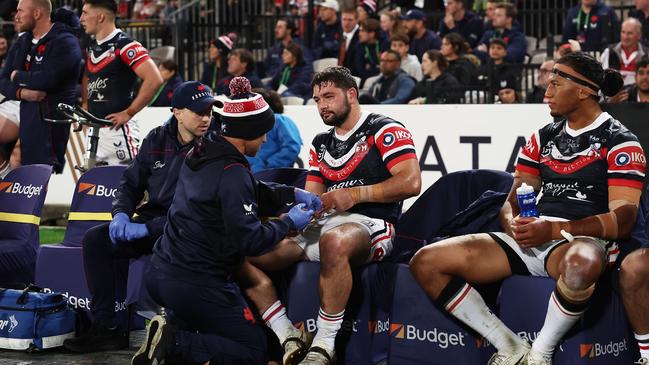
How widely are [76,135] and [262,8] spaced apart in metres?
5.95

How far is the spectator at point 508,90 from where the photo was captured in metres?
11.8

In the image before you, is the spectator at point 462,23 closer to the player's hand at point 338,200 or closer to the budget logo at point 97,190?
the budget logo at point 97,190

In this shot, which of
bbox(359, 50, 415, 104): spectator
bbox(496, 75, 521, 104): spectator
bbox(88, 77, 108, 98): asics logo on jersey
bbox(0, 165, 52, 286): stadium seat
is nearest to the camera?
bbox(0, 165, 52, 286): stadium seat

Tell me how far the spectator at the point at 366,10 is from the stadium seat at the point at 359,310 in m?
9.55

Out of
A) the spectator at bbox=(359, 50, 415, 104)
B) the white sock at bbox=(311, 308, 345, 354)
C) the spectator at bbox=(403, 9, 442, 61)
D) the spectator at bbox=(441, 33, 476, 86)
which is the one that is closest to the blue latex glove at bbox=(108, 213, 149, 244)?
the white sock at bbox=(311, 308, 345, 354)

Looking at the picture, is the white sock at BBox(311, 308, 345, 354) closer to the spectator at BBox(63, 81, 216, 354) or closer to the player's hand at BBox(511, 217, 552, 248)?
the player's hand at BBox(511, 217, 552, 248)

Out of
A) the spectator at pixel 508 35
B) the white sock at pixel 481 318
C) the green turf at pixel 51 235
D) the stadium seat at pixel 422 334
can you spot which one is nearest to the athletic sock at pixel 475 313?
the white sock at pixel 481 318

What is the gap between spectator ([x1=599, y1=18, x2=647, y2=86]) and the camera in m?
12.1

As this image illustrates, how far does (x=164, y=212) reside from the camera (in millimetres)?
6605

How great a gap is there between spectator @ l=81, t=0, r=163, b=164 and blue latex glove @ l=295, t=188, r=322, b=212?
2.92 meters

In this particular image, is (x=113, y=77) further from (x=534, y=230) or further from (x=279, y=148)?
(x=534, y=230)

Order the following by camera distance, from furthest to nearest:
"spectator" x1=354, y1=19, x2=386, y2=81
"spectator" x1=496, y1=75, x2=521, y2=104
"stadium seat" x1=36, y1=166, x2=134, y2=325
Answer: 1. "spectator" x1=354, y1=19, x2=386, y2=81
2. "spectator" x1=496, y1=75, x2=521, y2=104
3. "stadium seat" x1=36, y1=166, x2=134, y2=325

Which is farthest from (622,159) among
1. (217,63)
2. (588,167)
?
(217,63)

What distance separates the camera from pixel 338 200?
592 centimetres
